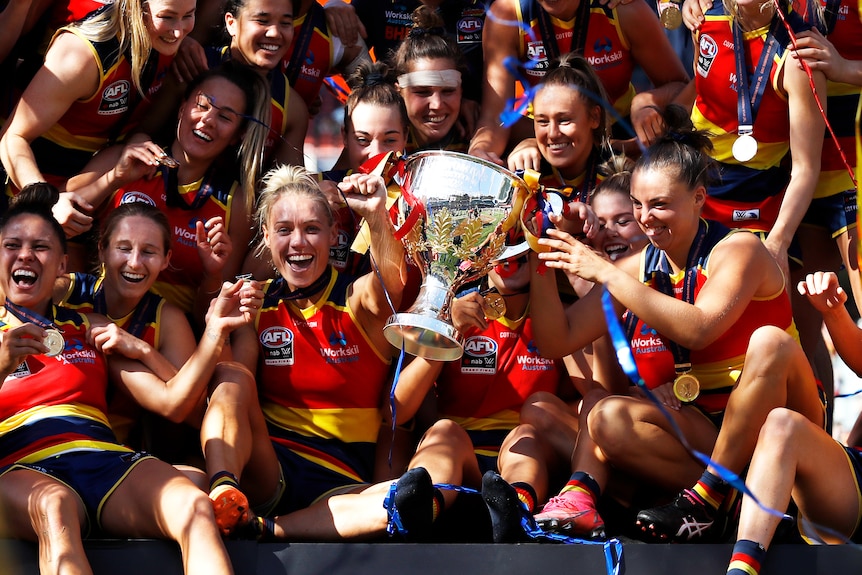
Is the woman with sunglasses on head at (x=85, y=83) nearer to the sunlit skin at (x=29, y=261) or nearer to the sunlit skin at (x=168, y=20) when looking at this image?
the sunlit skin at (x=168, y=20)

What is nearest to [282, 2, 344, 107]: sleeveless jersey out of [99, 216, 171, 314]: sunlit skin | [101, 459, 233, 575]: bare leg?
[99, 216, 171, 314]: sunlit skin

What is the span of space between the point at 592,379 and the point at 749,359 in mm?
725

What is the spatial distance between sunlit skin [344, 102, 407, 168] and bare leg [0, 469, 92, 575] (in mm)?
1557

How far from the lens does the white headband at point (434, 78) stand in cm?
416

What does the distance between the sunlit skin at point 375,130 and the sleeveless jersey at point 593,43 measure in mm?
579

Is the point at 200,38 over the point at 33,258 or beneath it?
over

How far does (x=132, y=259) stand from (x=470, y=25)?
1732 millimetres

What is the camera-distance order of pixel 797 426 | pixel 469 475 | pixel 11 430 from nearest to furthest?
1. pixel 797 426
2. pixel 11 430
3. pixel 469 475

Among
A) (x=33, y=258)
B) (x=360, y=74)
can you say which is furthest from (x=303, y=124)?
(x=33, y=258)

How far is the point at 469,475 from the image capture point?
3.46 m

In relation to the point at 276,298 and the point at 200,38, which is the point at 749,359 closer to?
the point at 276,298

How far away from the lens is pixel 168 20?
3.84 m

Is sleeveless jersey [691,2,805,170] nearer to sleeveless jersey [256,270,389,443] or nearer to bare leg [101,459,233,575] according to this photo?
sleeveless jersey [256,270,389,443]

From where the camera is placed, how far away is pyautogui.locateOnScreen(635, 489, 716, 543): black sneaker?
304 cm
